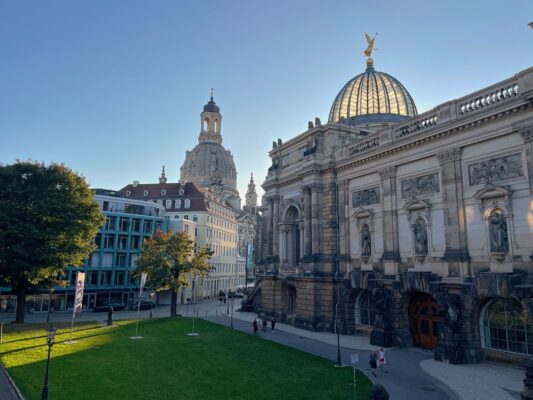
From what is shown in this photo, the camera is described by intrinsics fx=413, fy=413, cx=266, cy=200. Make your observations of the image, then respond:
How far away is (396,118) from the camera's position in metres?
57.1

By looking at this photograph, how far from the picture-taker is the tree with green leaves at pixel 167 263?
53000 millimetres

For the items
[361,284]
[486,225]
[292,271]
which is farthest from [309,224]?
[486,225]

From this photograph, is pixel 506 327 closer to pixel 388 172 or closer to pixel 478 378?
pixel 478 378

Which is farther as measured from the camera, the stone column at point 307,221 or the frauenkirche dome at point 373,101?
the frauenkirche dome at point 373,101

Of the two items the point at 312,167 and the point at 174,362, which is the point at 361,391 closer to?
the point at 174,362

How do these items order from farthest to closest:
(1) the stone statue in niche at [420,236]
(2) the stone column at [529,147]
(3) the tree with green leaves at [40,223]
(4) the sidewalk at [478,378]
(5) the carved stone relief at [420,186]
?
(3) the tree with green leaves at [40,223]
(1) the stone statue in niche at [420,236]
(5) the carved stone relief at [420,186]
(2) the stone column at [529,147]
(4) the sidewalk at [478,378]

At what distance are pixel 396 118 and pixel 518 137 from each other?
29.8 metres

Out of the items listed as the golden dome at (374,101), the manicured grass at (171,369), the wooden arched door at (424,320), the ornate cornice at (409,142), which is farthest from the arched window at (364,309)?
the golden dome at (374,101)

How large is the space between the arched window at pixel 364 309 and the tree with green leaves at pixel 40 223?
1206 inches

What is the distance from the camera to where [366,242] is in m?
41.0

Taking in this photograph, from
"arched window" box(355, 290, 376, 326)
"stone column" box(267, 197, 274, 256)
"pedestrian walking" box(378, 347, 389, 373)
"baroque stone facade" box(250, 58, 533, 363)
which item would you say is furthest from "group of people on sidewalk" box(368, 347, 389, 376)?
"stone column" box(267, 197, 274, 256)

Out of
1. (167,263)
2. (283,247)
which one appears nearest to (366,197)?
(283,247)

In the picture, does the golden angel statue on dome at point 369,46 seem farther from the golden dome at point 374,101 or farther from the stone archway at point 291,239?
the stone archway at point 291,239

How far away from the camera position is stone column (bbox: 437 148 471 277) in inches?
1214
